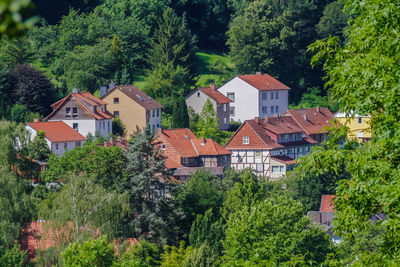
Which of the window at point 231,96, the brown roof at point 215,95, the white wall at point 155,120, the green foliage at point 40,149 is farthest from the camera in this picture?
the window at point 231,96

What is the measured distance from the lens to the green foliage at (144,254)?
3030 centimetres

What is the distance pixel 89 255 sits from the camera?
27281mm

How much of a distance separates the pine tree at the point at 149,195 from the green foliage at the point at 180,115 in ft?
69.2

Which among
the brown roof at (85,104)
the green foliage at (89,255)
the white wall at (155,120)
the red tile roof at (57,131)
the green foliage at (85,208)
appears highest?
the brown roof at (85,104)

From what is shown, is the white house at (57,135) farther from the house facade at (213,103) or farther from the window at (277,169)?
the window at (277,169)

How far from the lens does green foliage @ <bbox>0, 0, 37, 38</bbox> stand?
3561 millimetres

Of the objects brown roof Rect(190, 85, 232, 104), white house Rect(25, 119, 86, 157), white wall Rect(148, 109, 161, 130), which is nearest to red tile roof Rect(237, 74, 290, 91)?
brown roof Rect(190, 85, 232, 104)

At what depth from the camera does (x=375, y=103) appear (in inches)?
312

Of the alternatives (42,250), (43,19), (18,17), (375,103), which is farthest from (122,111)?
(18,17)

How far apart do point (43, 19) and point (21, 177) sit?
42.8m

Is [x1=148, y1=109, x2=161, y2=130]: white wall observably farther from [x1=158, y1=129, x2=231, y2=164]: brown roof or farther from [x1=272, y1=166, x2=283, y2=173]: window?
[x1=272, y1=166, x2=283, y2=173]: window

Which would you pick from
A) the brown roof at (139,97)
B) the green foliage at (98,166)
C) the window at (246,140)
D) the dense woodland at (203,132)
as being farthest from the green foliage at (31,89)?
the green foliage at (98,166)

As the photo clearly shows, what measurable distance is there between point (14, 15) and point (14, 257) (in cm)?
2800

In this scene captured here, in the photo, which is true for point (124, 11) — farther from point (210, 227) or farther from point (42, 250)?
point (42, 250)
